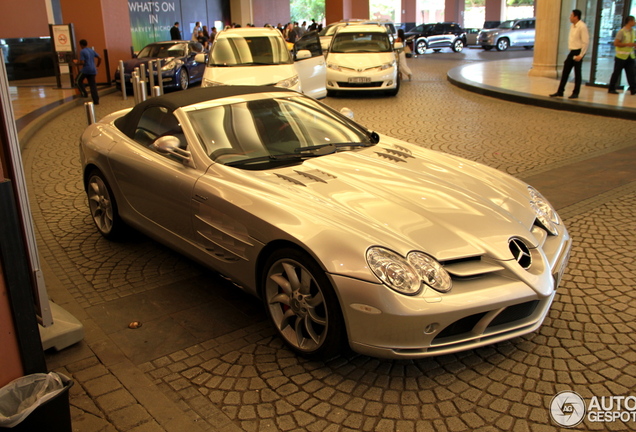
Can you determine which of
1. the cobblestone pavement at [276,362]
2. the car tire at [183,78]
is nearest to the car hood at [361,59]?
the car tire at [183,78]

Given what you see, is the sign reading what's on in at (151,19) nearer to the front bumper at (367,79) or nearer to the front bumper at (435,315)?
the front bumper at (367,79)

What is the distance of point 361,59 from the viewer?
14656 millimetres

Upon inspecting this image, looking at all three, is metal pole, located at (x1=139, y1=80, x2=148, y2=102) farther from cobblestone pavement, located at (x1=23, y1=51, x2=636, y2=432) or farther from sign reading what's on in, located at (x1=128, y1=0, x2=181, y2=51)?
sign reading what's on in, located at (x1=128, y1=0, x2=181, y2=51)

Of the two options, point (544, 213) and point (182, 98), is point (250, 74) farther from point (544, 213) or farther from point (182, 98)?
point (544, 213)

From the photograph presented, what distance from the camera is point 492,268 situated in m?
3.29

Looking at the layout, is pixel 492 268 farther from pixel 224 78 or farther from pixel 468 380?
pixel 224 78

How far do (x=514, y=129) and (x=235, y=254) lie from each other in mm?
7792

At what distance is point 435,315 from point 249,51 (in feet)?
32.4

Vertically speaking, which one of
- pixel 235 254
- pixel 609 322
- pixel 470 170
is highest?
pixel 470 170

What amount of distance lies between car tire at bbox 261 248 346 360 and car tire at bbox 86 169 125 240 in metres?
2.20

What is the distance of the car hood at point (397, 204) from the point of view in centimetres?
335

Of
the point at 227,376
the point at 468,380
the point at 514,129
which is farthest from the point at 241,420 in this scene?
the point at 514,129

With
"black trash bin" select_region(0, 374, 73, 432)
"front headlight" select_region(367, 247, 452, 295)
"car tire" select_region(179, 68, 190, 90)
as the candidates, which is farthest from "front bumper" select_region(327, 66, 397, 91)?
"black trash bin" select_region(0, 374, 73, 432)

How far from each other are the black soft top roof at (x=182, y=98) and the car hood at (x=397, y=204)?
1.08 m
